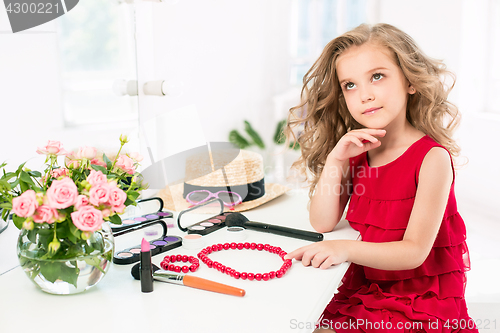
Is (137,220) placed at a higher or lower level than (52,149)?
lower

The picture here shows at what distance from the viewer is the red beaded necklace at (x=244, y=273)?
2.52 ft

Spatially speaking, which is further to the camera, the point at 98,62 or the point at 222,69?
the point at 222,69

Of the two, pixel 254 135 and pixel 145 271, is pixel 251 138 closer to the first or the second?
pixel 254 135

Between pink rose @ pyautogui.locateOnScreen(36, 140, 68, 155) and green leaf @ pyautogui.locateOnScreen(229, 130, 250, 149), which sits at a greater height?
pink rose @ pyautogui.locateOnScreen(36, 140, 68, 155)

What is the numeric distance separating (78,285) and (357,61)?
77 centimetres

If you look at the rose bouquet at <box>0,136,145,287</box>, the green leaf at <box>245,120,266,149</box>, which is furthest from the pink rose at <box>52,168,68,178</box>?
the green leaf at <box>245,120,266,149</box>

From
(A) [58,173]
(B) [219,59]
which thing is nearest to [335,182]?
(A) [58,173]

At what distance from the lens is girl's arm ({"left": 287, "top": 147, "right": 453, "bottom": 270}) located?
2.78 ft

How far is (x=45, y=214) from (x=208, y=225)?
46cm

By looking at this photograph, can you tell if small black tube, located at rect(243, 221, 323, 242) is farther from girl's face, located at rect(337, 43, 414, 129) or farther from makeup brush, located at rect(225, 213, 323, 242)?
girl's face, located at rect(337, 43, 414, 129)

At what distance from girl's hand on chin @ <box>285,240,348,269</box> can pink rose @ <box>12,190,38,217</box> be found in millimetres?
450

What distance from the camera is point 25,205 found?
1.98 ft

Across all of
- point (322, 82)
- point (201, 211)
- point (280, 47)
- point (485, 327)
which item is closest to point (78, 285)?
point (201, 211)

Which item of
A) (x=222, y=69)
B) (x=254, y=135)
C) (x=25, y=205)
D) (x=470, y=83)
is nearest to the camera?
(x=25, y=205)
